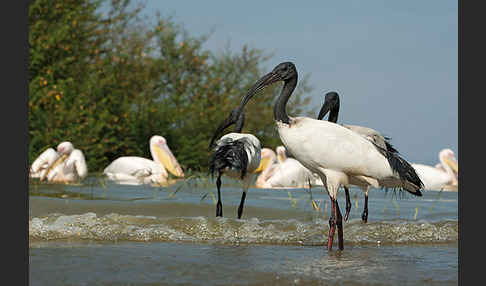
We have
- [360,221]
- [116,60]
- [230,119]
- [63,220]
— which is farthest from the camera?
[116,60]

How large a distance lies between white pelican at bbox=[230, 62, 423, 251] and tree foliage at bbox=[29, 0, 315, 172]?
11744mm

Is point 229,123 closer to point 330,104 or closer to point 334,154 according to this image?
point 330,104

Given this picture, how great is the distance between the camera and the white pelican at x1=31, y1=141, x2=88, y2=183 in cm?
1367

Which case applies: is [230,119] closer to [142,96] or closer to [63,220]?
[63,220]

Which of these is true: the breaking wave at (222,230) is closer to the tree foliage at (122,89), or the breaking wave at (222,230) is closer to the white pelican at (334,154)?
the white pelican at (334,154)

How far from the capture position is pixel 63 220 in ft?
22.2

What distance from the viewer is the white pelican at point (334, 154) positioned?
5715 millimetres

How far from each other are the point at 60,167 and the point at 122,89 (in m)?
6.87

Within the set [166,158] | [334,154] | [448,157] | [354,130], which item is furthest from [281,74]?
[448,157]

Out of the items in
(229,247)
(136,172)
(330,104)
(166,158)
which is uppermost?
(330,104)

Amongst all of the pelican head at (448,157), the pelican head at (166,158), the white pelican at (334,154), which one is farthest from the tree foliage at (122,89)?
the white pelican at (334,154)

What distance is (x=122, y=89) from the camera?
800 inches

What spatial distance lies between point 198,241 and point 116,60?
1476 centimetres

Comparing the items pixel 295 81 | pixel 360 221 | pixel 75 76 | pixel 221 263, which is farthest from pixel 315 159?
pixel 75 76
